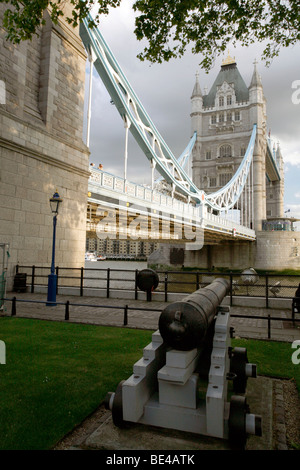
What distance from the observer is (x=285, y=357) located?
439 centimetres

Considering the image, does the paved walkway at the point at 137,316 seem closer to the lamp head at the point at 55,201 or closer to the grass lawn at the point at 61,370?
the grass lawn at the point at 61,370

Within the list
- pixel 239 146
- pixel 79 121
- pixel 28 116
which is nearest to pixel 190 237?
pixel 79 121

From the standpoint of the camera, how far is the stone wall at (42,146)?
10.5m

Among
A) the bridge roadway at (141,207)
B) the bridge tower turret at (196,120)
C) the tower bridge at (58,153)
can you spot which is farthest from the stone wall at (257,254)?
the bridge tower turret at (196,120)

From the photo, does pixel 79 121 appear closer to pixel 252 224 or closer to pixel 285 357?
pixel 285 357

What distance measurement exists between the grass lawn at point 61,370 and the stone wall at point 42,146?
5.56 meters

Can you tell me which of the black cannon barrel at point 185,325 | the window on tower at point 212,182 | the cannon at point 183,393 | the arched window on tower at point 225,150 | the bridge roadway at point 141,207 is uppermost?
the arched window on tower at point 225,150

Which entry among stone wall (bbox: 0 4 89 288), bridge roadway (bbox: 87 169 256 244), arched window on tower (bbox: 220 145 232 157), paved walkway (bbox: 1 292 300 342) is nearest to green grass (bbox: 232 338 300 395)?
paved walkway (bbox: 1 292 300 342)

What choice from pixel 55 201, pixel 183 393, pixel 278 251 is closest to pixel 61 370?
pixel 183 393

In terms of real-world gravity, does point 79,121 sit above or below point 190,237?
above

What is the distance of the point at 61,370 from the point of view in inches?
148

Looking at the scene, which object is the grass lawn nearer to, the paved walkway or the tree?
the paved walkway

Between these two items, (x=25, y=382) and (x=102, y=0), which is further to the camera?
(x=102, y=0)
